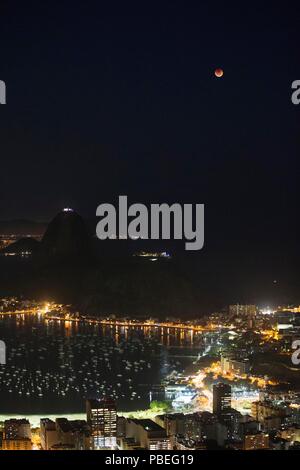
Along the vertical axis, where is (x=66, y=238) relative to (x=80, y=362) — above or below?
above

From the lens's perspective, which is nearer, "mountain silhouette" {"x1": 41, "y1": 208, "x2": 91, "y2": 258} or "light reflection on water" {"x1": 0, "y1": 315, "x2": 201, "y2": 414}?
"light reflection on water" {"x1": 0, "y1": 315, "x2": 201, "y2": 414}

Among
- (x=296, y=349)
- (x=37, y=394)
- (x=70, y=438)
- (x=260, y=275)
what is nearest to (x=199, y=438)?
(x=70, y=438)

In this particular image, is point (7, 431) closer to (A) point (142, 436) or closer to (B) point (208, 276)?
(A) point (142, 436)

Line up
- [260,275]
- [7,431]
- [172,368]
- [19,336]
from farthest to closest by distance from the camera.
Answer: [260,275]
[19,336]
[172,368]
[7,431]

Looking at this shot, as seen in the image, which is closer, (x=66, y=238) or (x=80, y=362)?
(x=80, y=362)

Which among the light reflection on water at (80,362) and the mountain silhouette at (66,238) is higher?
the mountain silhouette at (66,238)

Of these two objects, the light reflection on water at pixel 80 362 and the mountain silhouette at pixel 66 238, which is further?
the mountain silhouette at pixel 66 238

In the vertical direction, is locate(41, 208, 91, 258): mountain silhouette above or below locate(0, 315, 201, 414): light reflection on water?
above
